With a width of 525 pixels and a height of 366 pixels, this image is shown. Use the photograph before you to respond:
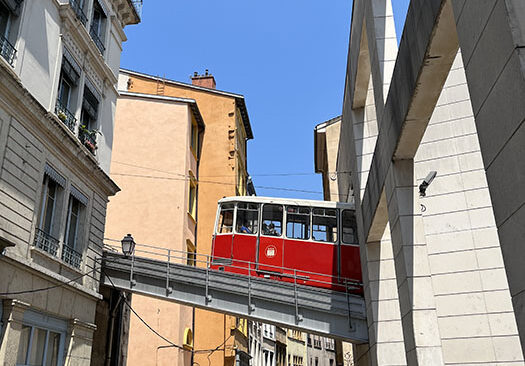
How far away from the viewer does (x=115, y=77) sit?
55.8ft

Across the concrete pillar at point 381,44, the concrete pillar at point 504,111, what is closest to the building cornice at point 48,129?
the concrete pillar at point 381,44

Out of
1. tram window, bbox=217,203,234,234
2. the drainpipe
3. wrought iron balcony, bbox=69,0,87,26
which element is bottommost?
the drainpipe

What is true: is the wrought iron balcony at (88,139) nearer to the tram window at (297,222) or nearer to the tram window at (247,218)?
the tram window at (247,218)

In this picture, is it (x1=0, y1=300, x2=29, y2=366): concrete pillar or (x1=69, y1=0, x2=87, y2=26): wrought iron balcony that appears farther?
(x1=69, y1=0, x2=87, y2=26): wrought iron balcony

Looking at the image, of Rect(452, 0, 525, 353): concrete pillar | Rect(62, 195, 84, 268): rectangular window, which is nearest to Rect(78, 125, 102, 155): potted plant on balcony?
Rect(62, 195, 84, 268): rectangular window

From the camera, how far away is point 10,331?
9.89m

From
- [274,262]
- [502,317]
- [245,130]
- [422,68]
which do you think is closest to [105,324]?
[274,262]

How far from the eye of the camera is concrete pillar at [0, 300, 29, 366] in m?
9.73

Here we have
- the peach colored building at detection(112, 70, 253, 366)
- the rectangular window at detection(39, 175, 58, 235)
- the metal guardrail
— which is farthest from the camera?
the peach colored building at detection(112, 70, 253, 366)

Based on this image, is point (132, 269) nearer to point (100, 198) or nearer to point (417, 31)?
point (100, 198)

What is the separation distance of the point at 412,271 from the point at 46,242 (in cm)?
871

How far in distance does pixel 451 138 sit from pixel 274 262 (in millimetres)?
6998

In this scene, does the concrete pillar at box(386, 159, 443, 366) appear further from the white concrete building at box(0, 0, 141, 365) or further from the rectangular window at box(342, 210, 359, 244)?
the white concrete building at box(0, 0, 141, 365)

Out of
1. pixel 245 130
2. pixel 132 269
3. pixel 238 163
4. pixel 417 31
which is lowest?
pixel 132 269
